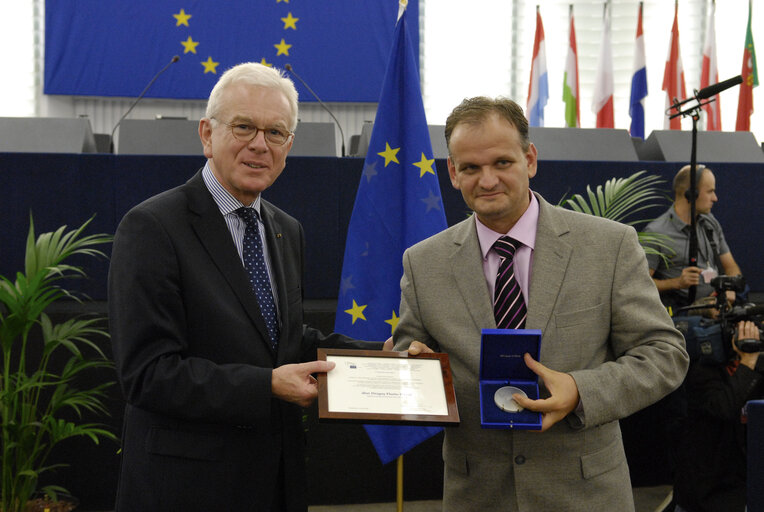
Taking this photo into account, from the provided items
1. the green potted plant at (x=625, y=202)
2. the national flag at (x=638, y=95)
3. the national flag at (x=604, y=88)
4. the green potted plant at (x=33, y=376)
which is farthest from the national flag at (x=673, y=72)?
the green potted plant at (x=33, y=376)

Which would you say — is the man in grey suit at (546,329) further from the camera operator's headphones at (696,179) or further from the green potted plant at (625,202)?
the camera operator's headphones at (696,179)

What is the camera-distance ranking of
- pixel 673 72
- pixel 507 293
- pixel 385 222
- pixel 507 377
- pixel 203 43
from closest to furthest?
pixel 507 377 < pixel 507 293 < pixel 385 222 < pixel 203 43 < pixel 673 72

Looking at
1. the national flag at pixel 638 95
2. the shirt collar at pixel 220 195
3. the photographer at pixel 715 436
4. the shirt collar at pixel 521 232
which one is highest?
the national flag at pixel 638 95

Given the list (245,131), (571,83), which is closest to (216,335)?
(245,131)

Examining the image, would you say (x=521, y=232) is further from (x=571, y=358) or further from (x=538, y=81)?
(x=538, y=81)

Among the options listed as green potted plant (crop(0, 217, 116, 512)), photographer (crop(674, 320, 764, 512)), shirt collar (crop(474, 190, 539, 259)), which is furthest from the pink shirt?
photographer (crop(674, 320, 764, 512))

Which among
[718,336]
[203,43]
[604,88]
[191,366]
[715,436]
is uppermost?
[203,43]

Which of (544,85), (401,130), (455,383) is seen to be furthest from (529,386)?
(544,85)

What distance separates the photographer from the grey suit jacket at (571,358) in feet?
4.98

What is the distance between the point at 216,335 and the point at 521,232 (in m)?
0.76

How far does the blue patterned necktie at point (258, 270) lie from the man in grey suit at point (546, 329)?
1.22ft

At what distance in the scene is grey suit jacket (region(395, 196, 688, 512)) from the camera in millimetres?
1518

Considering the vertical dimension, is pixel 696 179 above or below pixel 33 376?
above

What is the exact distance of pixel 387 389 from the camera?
161 centimetres
